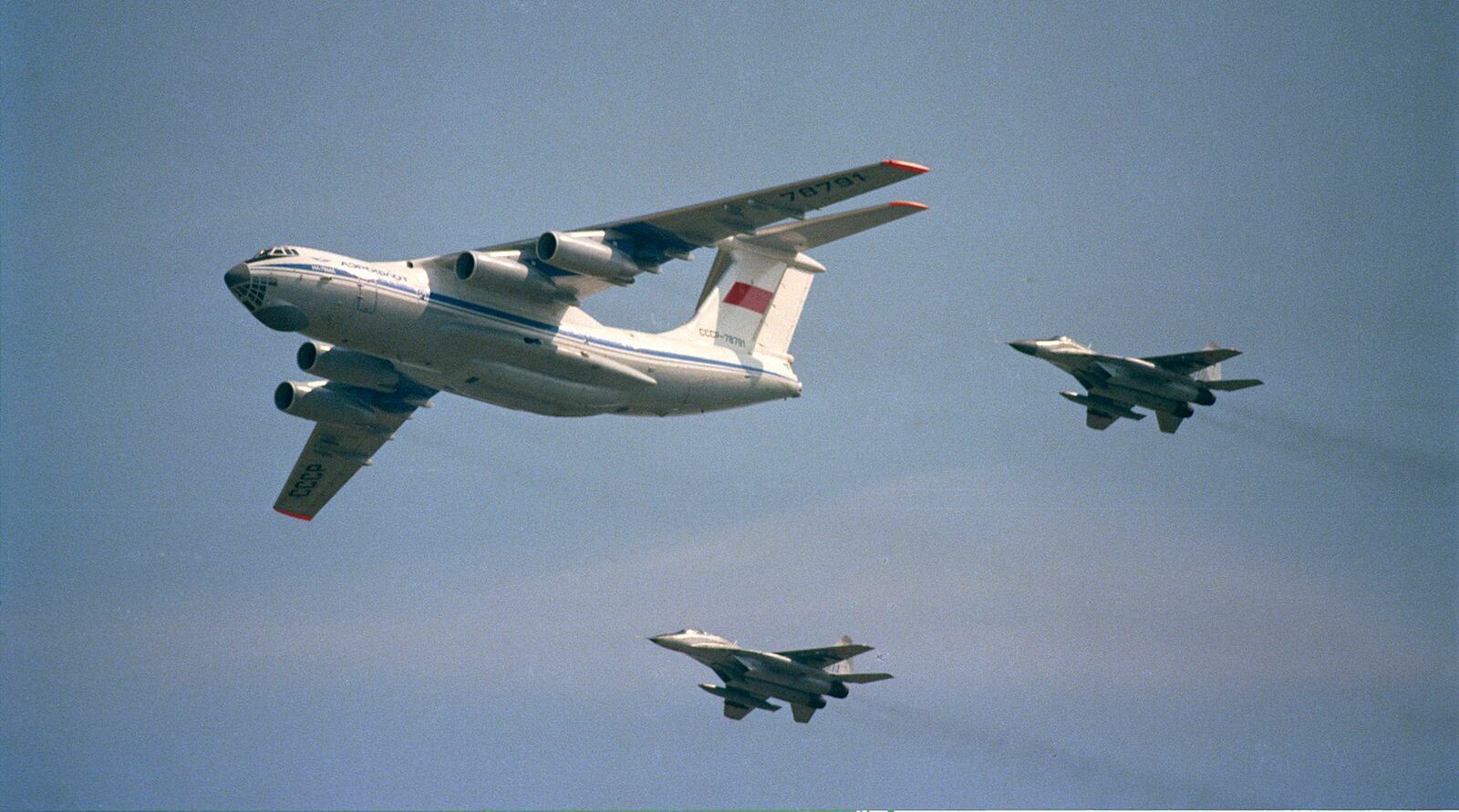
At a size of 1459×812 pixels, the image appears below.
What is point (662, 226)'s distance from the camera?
21.8 m

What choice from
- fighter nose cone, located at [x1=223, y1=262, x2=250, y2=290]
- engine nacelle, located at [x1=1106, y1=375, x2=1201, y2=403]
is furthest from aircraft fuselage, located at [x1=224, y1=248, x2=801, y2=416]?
engine nacelle, located at [x1=1106, y1=375, x2=1201, y2=403]

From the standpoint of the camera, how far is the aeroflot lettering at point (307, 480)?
25.6 metres

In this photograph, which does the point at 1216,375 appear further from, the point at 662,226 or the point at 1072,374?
the point at 662,226

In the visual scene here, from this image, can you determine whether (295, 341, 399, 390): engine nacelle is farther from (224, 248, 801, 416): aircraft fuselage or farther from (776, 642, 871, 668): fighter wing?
(776, 642, 871, 668): fighter wing

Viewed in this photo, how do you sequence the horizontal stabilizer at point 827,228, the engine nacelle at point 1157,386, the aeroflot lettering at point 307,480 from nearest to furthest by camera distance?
the horizontal stabilizer at point 827,228, the engine nacelle at point 1157,386, the aeroflot lettering at point 307,480

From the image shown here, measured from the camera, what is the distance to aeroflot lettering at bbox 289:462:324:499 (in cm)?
2559

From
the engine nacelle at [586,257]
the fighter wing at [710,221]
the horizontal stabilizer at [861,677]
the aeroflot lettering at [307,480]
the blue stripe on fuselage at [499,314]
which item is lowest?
the horizontal stabilizer at [861,677]

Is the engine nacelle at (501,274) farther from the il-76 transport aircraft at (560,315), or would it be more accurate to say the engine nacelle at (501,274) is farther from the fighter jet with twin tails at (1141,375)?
the fighter jet with twin tails at (1141,375)

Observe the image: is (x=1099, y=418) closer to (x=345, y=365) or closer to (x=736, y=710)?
(x=736, y=710)

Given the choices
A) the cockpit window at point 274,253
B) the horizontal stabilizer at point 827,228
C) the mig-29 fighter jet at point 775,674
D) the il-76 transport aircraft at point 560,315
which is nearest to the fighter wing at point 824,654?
the mig-29 fighter jet at point 775,674

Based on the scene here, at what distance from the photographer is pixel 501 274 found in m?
21.1

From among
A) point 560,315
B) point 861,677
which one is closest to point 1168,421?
point 861,677

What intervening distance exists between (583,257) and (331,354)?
3837 mm

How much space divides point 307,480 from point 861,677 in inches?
340
